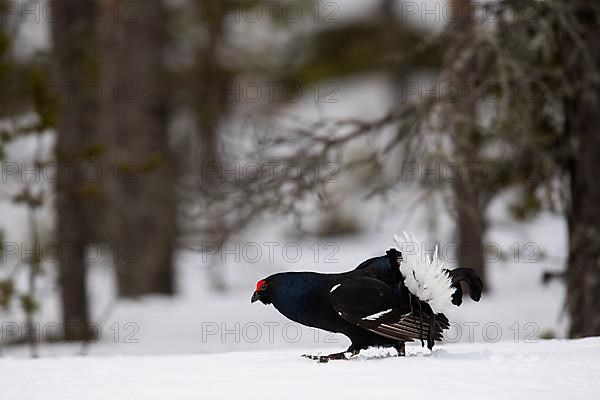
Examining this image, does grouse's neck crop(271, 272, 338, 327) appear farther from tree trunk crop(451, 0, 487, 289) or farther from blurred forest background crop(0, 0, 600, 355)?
tree trunk crop(451, 0, 487, 289)

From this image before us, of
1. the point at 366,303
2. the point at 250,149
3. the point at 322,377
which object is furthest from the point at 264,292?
the point at 250,149

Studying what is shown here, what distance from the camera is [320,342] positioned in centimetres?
999

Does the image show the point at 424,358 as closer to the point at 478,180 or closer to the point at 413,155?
the point at 413,155

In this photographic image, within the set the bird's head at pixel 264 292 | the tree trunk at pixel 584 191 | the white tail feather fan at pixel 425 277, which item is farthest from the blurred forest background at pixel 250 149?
the white tail feather fan at pixel 425 277

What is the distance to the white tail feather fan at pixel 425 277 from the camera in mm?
5027

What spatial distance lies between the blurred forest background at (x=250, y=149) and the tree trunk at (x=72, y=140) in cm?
2

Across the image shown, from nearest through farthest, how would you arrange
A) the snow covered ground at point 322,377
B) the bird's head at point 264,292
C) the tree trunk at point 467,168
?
1. the snow covered ground at point 322,377
2. the bird's head at point 264,292
3. the tree trunk at point 467,168

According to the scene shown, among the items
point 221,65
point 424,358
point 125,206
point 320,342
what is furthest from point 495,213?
point 424,358

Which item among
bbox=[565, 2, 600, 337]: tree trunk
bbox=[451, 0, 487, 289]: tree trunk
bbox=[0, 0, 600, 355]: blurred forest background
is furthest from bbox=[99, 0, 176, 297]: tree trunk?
bbox=[565, 2, 600, 337]: tree trunk

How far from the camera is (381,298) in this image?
5066 mm

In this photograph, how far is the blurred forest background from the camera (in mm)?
7559

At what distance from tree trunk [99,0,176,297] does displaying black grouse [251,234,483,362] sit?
778cm

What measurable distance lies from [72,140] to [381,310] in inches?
263

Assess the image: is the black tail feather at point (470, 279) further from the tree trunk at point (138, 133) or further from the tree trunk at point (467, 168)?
the tree trunk at point (138, 133)
